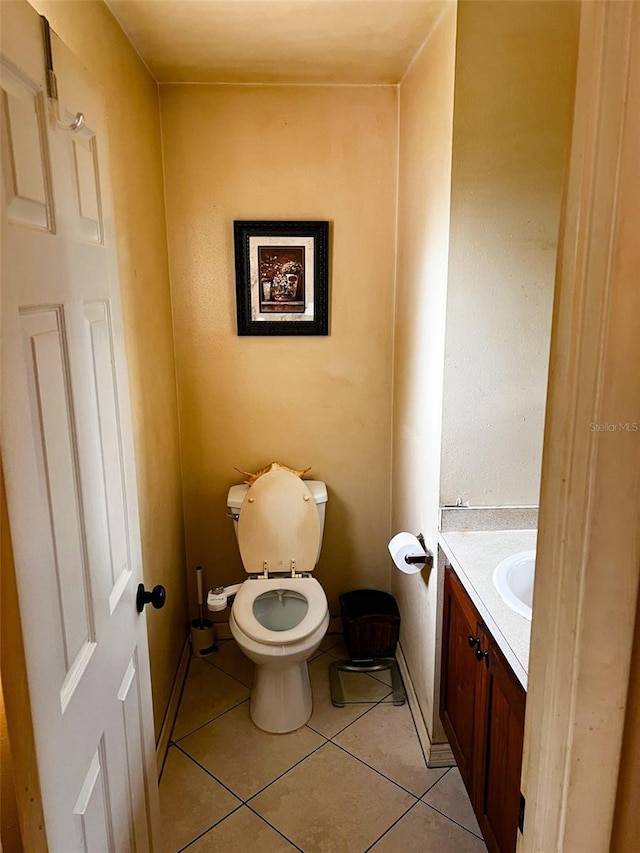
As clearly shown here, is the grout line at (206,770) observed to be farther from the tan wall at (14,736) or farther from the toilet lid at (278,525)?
the tan wall at (14,736)

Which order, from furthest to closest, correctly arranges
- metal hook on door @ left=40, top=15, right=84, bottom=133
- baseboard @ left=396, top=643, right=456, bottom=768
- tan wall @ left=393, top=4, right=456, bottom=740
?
baseboard @ left=396, top=643, right=456, bottom=768
tan wall @ left=393, top=4, right=456, bottom=740
metal hook on door @ left=40, top=15, right=84, bottom=133

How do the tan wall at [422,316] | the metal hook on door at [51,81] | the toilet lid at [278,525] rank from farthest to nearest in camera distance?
the toilet lid at [278,525]
the tan wall at [422,316]
the metal hook on door at [51,81]

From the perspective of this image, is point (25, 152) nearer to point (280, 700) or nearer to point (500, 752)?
point (500, 752)

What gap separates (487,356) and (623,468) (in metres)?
1.29

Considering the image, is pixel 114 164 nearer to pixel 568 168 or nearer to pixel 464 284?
pixel 464 284

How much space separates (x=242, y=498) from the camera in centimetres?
259

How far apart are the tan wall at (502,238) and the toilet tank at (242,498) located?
0.76m

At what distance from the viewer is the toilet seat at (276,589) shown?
2195 millimetres

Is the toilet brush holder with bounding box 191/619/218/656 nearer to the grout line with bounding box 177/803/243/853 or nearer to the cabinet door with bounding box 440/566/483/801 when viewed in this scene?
the grout line with bounding box 177/803/243/853

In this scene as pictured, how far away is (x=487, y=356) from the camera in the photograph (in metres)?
1.92

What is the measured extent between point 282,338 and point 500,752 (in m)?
1.75

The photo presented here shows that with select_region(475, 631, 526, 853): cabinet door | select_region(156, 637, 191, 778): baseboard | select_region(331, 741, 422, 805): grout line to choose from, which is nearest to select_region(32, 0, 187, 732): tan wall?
select_region(156, 637, 191, 778): baseboard

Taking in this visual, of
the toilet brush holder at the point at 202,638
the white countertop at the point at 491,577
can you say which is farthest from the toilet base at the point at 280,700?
the white countertop at the point at 491,577

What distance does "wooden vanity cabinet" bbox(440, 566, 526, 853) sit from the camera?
Result: 1.40 metres
